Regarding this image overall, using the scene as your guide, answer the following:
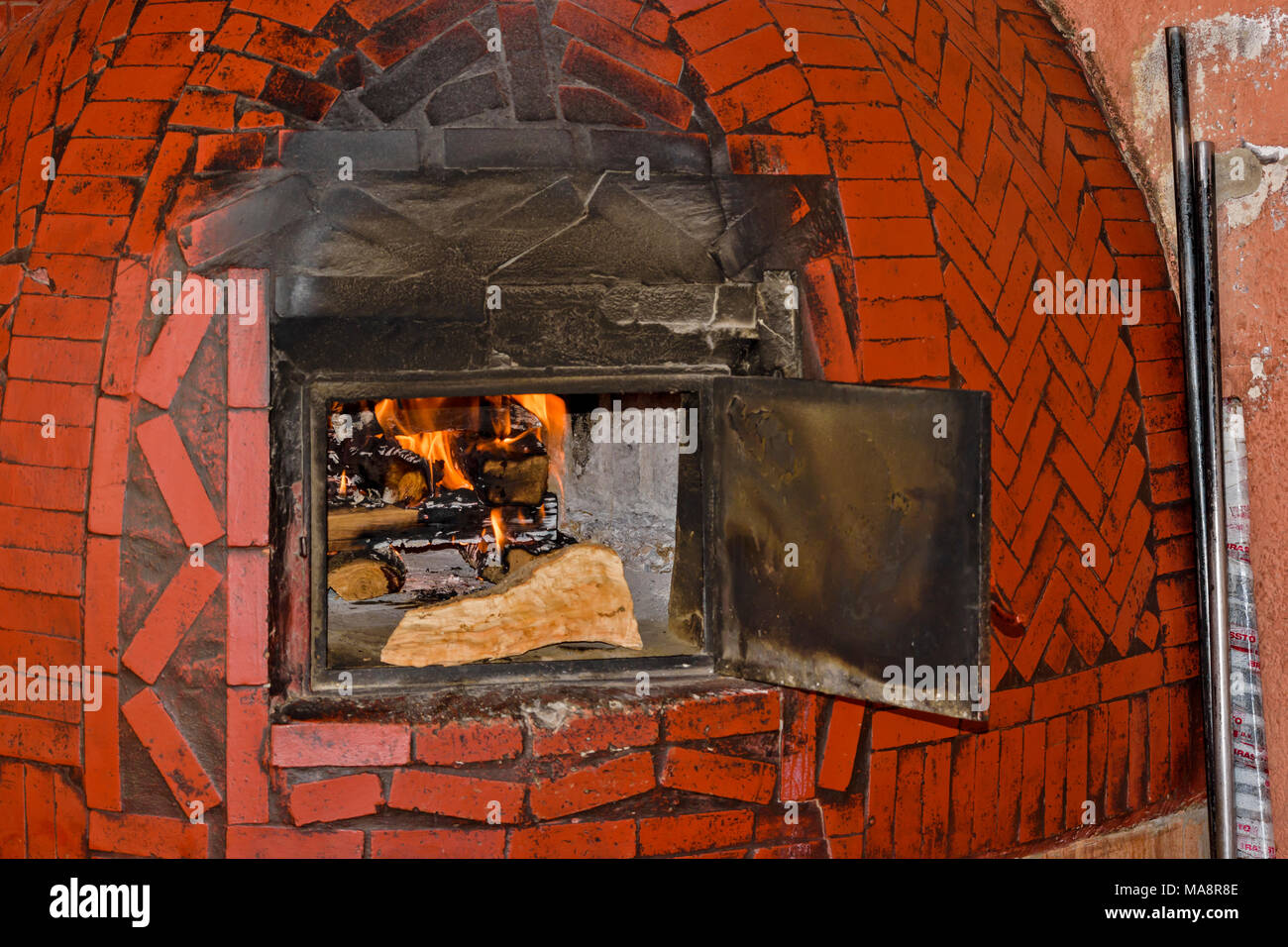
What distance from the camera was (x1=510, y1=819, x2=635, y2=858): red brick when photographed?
284 centimetres

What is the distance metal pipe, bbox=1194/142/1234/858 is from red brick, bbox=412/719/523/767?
6.54 ft

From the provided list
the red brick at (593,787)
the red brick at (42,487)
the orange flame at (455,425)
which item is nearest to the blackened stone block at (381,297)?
the red brick at (42,487)

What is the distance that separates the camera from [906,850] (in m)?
3.00

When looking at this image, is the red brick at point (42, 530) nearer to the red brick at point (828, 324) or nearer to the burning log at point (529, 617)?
the burning log at point (529, 617)

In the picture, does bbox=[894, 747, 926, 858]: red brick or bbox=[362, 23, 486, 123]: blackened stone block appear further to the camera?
bbox=[894, 747, 926, 858]: red brick

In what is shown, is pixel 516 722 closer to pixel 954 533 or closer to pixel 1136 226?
pixel 954 533

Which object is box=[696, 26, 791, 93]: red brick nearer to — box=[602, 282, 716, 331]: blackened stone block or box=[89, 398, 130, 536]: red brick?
box=[602, 282, 716, 331]: blackened stone block

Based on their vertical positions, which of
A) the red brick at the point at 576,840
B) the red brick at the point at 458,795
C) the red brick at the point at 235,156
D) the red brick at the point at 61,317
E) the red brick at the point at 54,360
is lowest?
the red brick at the point at 576,840

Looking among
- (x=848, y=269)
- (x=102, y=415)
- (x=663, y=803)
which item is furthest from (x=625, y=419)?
(x=102, y=415)

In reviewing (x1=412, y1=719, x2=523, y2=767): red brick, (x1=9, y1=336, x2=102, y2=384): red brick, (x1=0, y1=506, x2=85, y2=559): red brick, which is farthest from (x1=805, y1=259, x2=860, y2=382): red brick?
(x1=0, y1=506, x2=85, y2=559): red brick

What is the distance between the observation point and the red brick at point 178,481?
2.73 metres

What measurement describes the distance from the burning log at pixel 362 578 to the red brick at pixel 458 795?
1122 millimetres

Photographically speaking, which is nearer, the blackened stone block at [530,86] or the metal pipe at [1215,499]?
the blackened stone block at [530,86]

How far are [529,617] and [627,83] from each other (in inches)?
58.7
